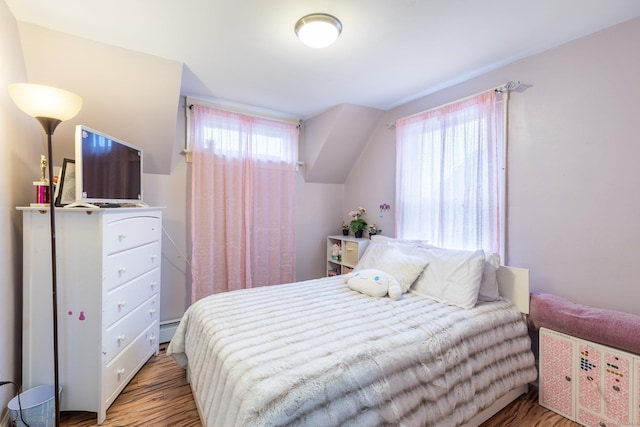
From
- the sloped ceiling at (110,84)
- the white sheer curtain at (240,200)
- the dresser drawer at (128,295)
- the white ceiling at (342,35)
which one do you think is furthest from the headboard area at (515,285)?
the sloped ceiling at (110,84)

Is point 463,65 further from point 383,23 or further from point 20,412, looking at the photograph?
Result: point 20,412

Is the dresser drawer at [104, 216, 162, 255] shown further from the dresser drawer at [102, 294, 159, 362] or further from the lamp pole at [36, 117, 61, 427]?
the dresser drawer at [102, 294, 159, 362]

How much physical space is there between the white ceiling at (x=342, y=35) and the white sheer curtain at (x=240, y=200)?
0.61 meters

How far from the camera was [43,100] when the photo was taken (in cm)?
148

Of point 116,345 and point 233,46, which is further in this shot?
point 233,46

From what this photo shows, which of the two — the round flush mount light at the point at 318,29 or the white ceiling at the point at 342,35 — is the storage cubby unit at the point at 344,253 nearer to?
the white ceiling at the point at 342,35

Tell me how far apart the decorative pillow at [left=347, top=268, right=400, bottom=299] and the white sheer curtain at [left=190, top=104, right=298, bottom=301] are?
1374 mm

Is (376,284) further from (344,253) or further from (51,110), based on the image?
(51,110)

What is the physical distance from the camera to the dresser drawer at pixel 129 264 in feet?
5.76

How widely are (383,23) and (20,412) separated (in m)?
3.06

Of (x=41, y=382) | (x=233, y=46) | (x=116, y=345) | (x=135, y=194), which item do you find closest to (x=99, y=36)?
(x=233, y=46)

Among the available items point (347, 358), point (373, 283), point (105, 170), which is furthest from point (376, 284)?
point (105, 170)

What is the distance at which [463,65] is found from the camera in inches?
88.9

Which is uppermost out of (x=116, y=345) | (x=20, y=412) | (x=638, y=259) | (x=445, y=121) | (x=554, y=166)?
(x=445, y=121)
